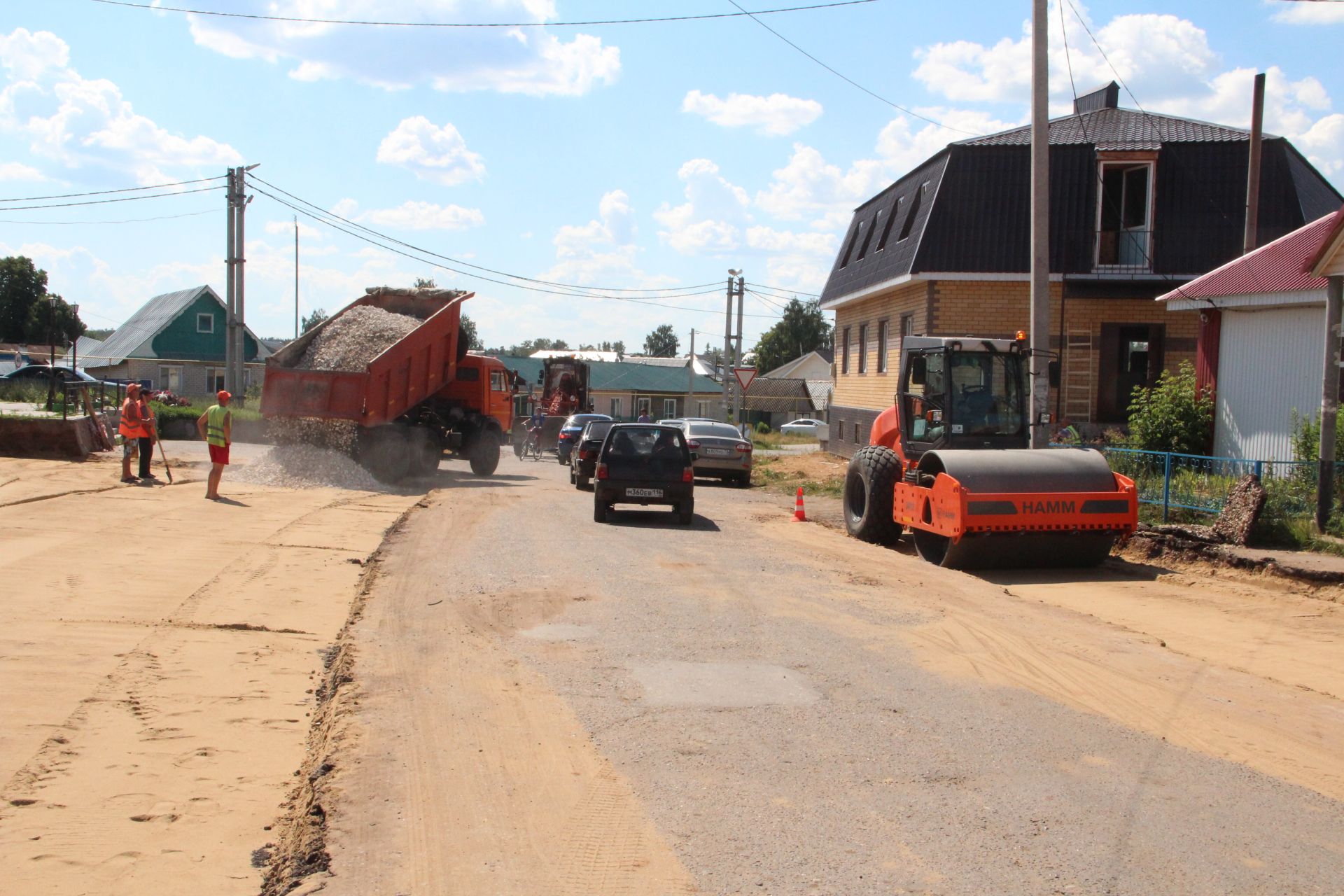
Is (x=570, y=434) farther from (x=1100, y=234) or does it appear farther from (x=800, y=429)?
(x=800, y=429)

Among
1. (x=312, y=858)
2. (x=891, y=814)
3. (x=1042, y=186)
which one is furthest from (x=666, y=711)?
(x=1042, y=186)

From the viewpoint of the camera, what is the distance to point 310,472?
21.2 metres

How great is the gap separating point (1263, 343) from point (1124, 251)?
8.47 meters

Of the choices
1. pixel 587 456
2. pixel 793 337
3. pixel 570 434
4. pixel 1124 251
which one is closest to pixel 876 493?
pixel 587 456

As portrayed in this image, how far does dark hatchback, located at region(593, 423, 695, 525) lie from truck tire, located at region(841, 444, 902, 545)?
8.76 feet

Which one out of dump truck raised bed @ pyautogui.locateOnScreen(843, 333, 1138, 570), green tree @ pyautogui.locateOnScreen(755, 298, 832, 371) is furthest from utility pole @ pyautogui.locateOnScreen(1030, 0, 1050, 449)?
green tree @ pyautogui.locateOnScreen(755, 298, 832, 371)

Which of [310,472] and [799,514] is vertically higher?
[310,472]

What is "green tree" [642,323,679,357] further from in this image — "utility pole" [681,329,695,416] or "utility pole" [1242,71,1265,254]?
"utility pole" [1242,71,1265,254]

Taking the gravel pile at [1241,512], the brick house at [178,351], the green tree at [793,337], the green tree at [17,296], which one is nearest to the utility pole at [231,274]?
the brick house at [178,351]

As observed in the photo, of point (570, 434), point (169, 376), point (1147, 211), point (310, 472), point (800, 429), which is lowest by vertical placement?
point (310, 472)

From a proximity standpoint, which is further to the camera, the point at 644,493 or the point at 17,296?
the point at 17,296

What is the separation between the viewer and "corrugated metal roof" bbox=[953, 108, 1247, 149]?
25.7 metres

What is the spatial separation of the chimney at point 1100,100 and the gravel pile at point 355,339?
18095mm

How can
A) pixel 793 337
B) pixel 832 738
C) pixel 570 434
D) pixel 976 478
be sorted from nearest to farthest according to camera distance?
pixel 832 738
pixel 976 478
pixel 570 434
pixel 793 337
